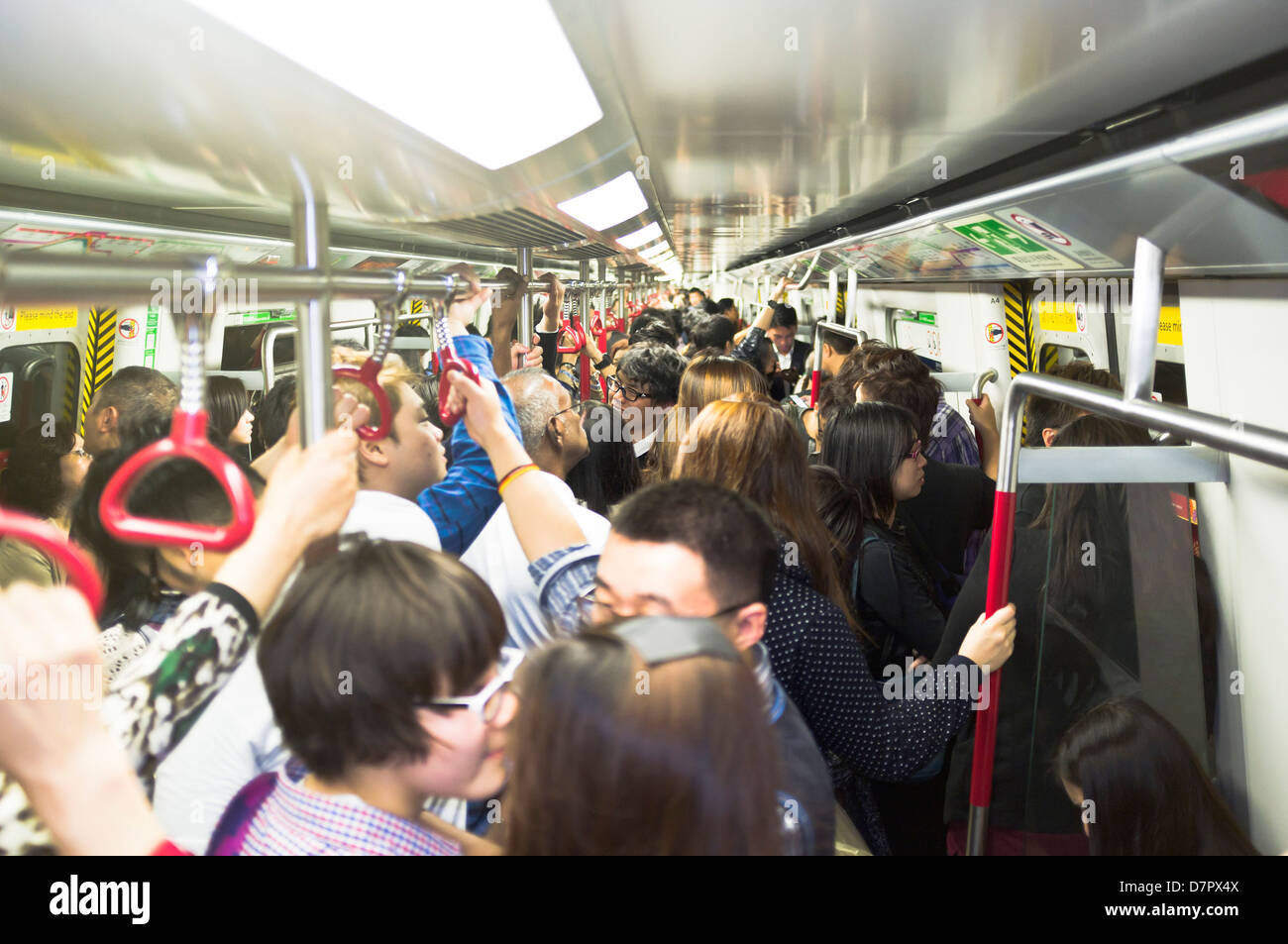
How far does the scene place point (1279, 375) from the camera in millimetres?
2148

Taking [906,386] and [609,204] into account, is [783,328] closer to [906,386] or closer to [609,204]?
[906,386]

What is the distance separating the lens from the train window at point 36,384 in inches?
169

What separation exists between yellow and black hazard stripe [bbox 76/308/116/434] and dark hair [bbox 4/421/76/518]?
0.87m

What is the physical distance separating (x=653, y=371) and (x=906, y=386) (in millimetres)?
1416

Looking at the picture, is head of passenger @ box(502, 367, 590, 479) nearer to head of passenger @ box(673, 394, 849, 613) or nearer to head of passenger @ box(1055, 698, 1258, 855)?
head of passenger @ box(673, 394, 849, 613)

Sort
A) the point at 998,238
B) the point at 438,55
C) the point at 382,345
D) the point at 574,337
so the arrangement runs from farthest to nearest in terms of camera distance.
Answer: the point at 574,337 < the point at 998,238 < the point at 382,345 < the point at 438,55

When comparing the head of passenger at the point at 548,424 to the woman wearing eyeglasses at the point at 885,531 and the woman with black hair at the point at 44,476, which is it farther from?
the woman with black hair at the point at 44,476

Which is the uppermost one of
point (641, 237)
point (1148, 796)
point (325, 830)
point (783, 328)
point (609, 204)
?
point (641, 237)

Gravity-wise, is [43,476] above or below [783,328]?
below

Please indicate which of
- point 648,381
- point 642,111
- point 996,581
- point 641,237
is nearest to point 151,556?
point 642,111

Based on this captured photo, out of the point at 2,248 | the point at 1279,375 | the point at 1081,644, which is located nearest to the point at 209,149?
the point at 2,248

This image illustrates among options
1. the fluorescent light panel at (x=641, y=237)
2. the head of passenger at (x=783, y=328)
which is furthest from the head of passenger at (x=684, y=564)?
the head of passenger at (x=783, y=328)

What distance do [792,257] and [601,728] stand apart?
7430mm

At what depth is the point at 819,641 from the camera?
73.2 inches
